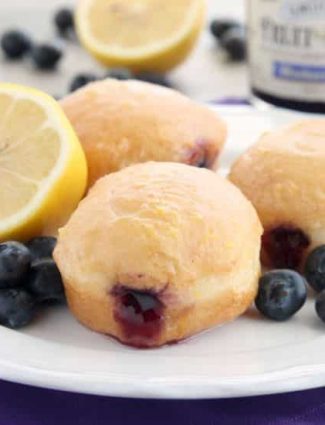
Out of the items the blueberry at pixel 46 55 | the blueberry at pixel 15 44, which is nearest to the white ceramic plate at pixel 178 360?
the blueberry at pixel 46 55

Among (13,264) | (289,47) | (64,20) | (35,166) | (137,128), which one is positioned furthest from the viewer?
(64,20)

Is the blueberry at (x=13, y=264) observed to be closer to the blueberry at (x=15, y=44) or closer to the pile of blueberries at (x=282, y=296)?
the pile of blueberries at (x=282, y=296)

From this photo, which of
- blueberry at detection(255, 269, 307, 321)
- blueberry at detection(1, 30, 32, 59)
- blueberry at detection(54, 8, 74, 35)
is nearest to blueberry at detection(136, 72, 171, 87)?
blueberry at detection(1, 30, 32, 59)

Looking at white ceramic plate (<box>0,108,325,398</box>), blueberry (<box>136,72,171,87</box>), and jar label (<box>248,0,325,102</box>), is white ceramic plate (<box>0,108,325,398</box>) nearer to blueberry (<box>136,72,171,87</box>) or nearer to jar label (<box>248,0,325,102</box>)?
jar label (<box>248,0,325,102</box>)

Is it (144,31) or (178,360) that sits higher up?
(178,360)

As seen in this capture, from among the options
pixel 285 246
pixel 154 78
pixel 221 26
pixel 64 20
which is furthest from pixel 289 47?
pixel 64 20

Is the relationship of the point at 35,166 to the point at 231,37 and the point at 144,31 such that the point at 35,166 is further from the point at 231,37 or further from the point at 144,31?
the point at 231,37

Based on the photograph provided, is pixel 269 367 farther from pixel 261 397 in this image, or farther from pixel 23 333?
pixel 23 333
